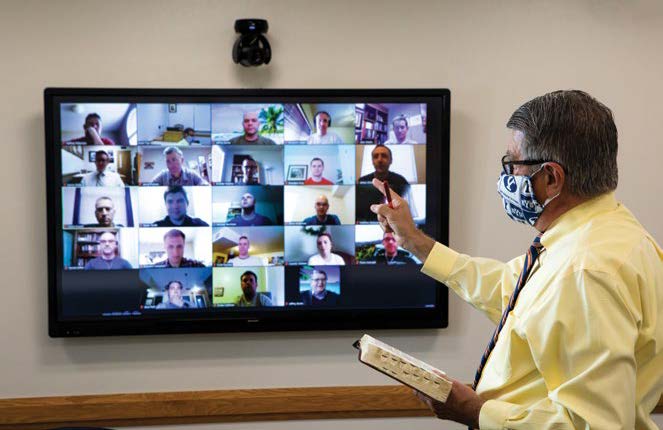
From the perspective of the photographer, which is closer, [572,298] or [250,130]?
[572,298]

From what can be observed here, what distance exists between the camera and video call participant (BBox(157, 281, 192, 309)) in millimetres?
3041

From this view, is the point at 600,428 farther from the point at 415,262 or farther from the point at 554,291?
the point at 415,262

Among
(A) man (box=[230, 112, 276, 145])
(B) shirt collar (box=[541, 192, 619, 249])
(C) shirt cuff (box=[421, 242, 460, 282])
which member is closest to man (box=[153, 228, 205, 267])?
(A) man (box=[230, 112, 276, 145])

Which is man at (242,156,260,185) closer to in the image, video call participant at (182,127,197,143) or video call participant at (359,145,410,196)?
video call participant at (182,127,197,143)

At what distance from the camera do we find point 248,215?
3.06 metres

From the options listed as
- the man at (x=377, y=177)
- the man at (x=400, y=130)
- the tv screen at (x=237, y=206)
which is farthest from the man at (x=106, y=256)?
the man at (x=400, y=130)

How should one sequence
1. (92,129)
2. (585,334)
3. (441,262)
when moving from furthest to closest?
(92,129)
(441,262)
(585,334)

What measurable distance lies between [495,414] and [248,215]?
5.38 feet

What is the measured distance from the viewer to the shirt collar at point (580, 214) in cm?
166

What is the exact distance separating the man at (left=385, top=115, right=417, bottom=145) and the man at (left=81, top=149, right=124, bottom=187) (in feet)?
3.67

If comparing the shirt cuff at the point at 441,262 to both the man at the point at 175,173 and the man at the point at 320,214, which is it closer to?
the man at the point at 320,214

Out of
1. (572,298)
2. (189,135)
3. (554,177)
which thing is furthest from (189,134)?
(572,298)

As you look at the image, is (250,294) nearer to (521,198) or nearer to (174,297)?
(174,297)

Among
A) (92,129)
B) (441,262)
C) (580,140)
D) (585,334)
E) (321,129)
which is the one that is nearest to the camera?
(585,334)
